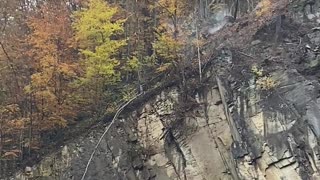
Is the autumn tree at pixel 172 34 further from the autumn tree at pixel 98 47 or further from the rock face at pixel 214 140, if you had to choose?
the autumn tree at pixel 98 47

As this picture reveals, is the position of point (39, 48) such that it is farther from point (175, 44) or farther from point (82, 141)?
point (175, 44)

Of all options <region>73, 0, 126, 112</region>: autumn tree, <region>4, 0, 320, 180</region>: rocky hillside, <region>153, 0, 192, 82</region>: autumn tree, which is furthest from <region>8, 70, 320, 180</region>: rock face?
<region>73, 0, 126, 112</region>: autumn tree

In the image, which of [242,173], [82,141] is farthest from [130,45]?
[242,173]

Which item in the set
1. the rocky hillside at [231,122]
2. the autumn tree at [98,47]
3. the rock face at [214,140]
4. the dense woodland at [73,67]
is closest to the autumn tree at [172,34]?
the dense woodland at [73,67]

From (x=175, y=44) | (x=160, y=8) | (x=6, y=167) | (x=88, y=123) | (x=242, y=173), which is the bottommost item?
(x=242, y=173)

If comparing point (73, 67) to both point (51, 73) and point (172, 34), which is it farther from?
point (172, 34)

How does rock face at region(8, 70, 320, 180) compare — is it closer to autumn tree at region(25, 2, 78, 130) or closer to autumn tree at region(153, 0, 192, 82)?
autumn tree at region(25, 2, 78, 130)
